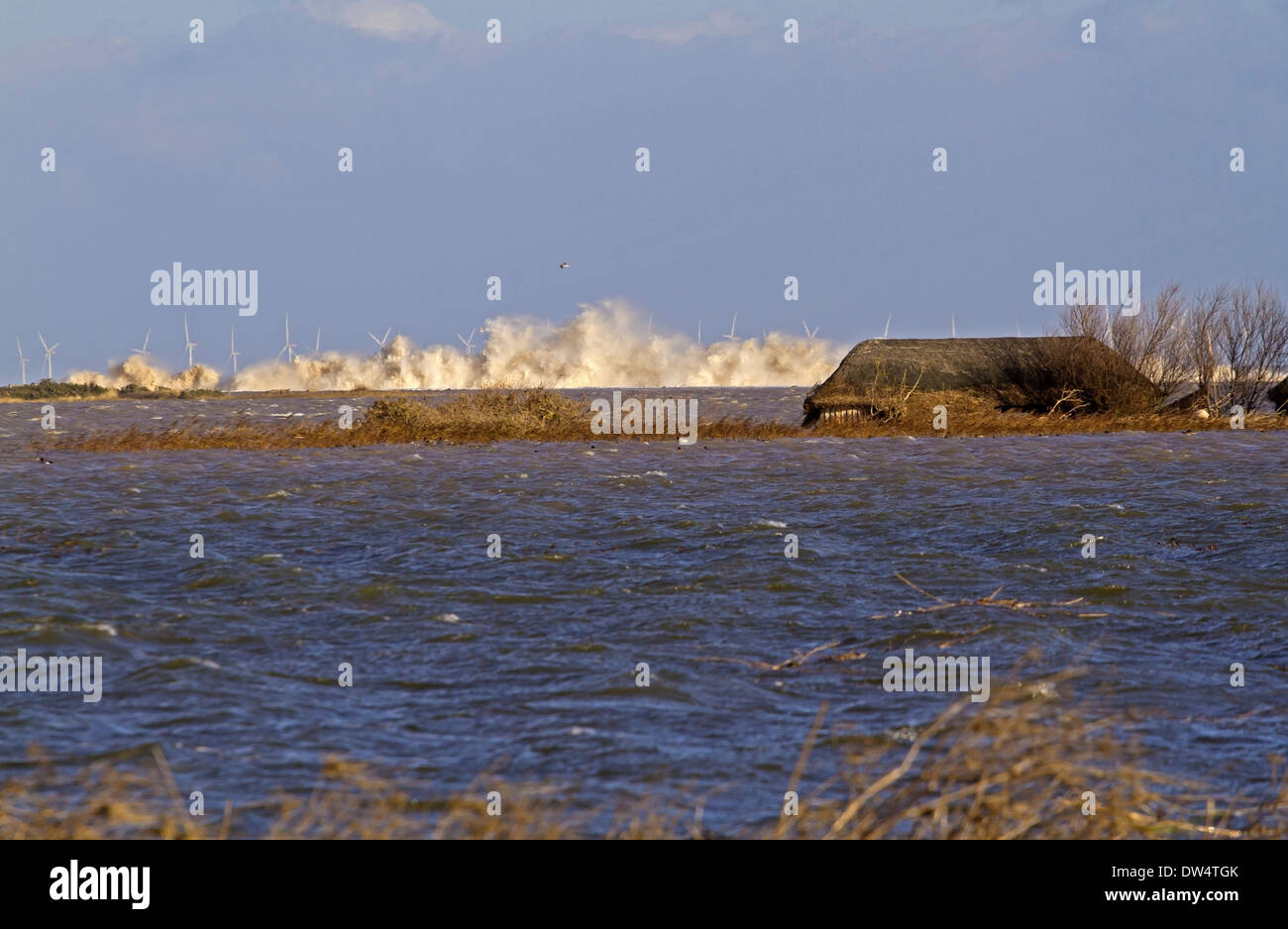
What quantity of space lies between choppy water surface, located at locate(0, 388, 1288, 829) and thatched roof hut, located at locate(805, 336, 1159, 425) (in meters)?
21.6

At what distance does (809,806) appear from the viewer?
888cm

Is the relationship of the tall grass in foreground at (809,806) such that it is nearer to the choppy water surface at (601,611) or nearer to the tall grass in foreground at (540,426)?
the choppy water surface at (601,611)

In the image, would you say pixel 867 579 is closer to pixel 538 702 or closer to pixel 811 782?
pixel 538 702

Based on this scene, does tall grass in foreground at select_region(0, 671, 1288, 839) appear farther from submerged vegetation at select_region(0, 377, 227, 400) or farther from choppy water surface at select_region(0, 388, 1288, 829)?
submerged vegetation at select_region(0, 377, 227, 400)

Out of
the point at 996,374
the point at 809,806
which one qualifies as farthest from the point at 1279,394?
the point at 809,806

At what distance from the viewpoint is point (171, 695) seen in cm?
1312

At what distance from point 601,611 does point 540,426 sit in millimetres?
35094

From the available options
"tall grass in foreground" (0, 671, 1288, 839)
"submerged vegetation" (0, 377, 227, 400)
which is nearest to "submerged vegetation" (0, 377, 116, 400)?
"submerged vegetation" (0, 377, 227, 400)

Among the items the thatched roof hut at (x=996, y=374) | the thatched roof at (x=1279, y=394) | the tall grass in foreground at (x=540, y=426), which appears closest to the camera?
the tall grass in foreground at (x=540, y=426)

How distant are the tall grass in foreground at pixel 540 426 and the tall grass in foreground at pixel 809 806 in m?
39.7

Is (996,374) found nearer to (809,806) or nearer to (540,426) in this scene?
(540,426)

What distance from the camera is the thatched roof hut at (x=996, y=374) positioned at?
58.8 meters

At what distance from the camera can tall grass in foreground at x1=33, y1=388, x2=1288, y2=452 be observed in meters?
49.1

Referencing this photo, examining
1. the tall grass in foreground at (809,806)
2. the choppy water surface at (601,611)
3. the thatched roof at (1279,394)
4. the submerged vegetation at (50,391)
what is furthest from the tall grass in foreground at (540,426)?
the submerged vegetation at (50,391)
